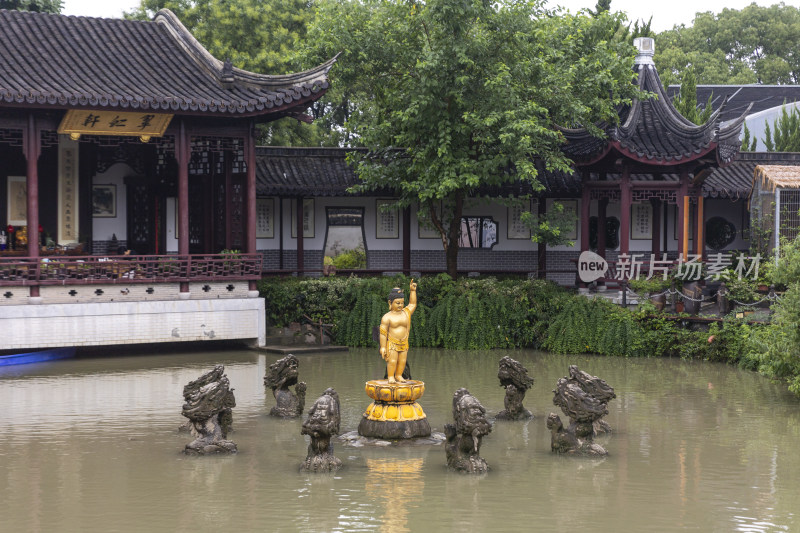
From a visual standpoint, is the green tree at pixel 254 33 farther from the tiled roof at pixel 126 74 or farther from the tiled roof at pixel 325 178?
the tiled roof at pixel 126 74

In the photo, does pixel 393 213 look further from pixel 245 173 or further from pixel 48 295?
pixel 48 295

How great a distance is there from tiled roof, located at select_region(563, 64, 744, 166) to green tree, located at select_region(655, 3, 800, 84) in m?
27.3

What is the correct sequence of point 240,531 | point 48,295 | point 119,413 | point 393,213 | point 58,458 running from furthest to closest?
point 393,213, point 48,295, point 119,413, point 58,458, point 240,531

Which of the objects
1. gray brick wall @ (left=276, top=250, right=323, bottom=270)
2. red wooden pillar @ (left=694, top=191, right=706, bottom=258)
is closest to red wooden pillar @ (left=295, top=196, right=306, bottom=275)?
gray brick wall @ (left=276, top=250, right=323, bottom=270)

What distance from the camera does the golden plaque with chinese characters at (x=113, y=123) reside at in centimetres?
1797

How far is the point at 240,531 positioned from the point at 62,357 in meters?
10.8

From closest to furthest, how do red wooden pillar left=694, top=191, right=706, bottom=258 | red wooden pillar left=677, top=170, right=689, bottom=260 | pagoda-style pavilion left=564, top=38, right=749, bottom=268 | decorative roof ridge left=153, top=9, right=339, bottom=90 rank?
decorative roof ridge left=153, top=9, right=339, bottom=90
pagoda-style pavilion left=564, top=38, right=749, bottom=268
red wooden pillar left=677, top=170, right=689, bottom=260
red wooden pillar left=694, top=191, right=706, bottom=258

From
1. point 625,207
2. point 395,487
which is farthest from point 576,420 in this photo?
point 625,207

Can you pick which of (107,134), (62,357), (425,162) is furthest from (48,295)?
(425,162)

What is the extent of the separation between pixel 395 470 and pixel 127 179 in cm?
1387

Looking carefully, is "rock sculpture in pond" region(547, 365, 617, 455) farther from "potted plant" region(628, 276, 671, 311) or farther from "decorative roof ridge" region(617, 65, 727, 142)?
"decorative roof ridge" region(617, 65, 727, 142)

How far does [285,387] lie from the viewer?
41.8 feet

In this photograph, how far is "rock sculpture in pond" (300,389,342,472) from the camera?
31.9ft

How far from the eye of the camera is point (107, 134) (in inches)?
736
